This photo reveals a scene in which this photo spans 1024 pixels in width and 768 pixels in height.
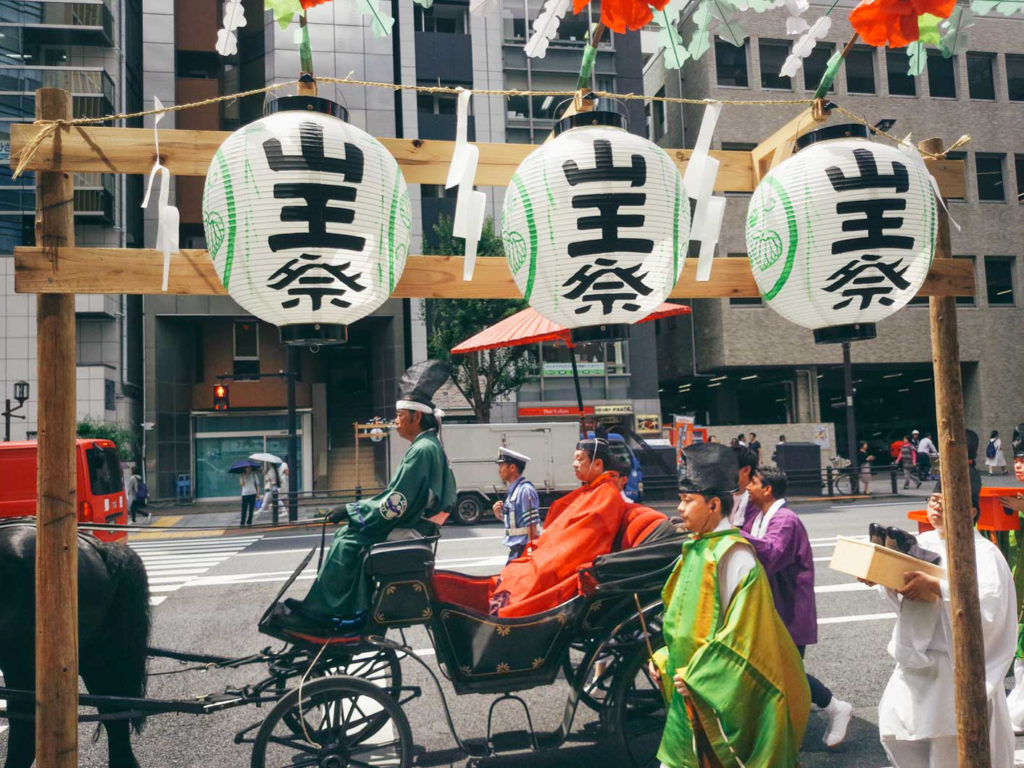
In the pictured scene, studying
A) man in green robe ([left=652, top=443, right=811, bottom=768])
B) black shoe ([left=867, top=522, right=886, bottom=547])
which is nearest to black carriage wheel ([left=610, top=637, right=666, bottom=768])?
man in green robe ([left=652, top=443, right=811, bottom=768])

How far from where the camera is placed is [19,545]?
172 inches

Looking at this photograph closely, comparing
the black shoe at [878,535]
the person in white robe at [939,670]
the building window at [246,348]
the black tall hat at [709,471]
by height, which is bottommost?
the person in white robe at [939,670]

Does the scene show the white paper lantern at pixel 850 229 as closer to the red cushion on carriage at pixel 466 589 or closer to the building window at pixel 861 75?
the red cushion on carriage at pixel 466 589

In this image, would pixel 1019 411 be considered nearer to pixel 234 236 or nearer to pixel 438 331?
pixel 438 331

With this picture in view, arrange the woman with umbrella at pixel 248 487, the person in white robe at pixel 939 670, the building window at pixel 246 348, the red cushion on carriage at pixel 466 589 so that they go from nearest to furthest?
the person in white robe at pixel 939 670 → the red cushion on carriage at pixel 466 589 → the woman with umbrella at pixel 248 487 → the building window at pixel 246 348

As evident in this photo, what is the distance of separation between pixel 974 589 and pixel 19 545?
4976 millimetres

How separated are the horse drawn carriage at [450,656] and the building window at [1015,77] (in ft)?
120

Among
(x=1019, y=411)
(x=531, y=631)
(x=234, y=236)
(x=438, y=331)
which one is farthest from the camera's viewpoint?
(x=1019, y=411)

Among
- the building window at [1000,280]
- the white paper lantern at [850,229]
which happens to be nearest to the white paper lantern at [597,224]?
the white paper lantern at [850,229]

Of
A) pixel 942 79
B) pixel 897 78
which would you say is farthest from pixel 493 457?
pixel 942 79

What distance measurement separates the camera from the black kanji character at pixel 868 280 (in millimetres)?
3248

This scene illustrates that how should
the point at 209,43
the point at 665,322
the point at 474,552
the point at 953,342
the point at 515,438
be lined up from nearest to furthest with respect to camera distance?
the point at 953,342 → the point at 474,552 → the point at 515,438 → the point at 209,43 → the point at 665,322

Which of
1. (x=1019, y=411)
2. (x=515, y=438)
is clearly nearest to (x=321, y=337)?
(x=515, y=438)

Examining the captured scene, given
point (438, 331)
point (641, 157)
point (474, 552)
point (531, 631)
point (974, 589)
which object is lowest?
point (474, 552)
